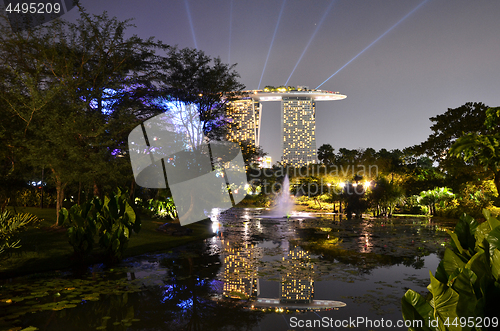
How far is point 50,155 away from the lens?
11656mm

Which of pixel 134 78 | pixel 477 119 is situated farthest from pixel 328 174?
pixel 134 78

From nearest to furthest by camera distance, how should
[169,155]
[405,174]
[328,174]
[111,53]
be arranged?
[111,53]
[169,155]
[405,174]
[328,174]

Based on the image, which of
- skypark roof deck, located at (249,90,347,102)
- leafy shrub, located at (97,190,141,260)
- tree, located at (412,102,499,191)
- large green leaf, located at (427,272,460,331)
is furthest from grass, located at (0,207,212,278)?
skypark roof deck, located at (249,90,347,102)

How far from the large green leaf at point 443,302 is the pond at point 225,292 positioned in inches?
133

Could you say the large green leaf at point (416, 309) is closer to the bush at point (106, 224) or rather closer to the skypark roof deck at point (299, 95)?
the bush at point (106, 224)

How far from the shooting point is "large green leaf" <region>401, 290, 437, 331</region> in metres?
2.11

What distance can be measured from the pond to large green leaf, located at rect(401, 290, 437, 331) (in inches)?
128

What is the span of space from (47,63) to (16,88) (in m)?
3.04

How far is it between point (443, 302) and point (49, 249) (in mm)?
10332

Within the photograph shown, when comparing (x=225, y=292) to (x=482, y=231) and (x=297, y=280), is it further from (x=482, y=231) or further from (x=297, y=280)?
(x=482, y=231)

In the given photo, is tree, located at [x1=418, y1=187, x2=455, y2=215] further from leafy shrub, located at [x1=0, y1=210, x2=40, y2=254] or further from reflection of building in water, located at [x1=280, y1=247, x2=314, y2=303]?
leafy shrub, located at [x1=0, y1=210, x2=40, y2=254]

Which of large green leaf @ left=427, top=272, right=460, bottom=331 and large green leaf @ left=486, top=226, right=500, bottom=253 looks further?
large green leaf @ left=486, top=226, right=500, bottom=253

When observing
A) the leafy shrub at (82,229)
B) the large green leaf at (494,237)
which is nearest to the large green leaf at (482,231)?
the large green leaf at (494,237)

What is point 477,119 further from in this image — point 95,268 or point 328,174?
point 95,268
